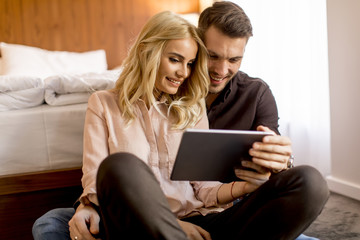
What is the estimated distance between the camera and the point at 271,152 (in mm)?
977

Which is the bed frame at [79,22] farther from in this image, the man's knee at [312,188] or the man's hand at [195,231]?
the man's knee at [312,188]

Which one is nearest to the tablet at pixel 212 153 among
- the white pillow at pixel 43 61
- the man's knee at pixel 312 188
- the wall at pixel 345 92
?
the man's knee at pixel 312 188

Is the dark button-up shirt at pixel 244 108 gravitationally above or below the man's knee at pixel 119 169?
below

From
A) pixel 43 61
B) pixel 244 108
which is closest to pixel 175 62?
pixel 244 108

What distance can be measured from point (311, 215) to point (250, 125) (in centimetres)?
59

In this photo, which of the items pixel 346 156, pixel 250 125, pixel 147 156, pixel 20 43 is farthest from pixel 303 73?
pixel 20 43

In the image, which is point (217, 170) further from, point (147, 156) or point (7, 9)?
point (7, 9)

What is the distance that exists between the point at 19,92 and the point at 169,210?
1.10m

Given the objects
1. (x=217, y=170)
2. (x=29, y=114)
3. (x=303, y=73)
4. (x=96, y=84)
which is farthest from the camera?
(x=303, y=73)

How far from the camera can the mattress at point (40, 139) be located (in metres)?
1.59

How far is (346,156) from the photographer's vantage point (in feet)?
6.51

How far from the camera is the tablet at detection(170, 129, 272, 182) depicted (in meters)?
0.88

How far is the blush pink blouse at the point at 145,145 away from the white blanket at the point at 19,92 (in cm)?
57

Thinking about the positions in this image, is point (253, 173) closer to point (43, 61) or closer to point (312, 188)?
point (312, 188)
